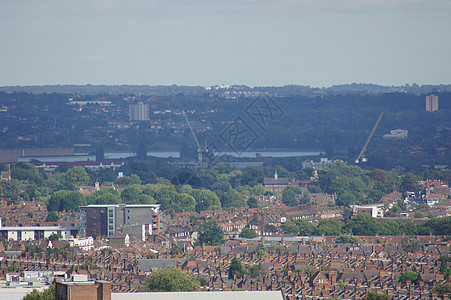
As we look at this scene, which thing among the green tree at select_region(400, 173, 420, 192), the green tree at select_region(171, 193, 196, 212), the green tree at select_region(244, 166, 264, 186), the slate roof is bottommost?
the green tree at select_region(244, 166, 264, 186)

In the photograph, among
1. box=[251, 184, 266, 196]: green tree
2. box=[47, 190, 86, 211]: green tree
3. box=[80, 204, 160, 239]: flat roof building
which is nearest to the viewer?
box=[80, 204, 160, 239]: flat roof building

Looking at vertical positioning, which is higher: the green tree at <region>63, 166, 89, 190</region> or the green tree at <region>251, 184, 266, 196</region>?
the green tree at <region>63, 166, 89, 190</region>

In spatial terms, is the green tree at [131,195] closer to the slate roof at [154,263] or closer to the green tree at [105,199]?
the green tree at [105,199]

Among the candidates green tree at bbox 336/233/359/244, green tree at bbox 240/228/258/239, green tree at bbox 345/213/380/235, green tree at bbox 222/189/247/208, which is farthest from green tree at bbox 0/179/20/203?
green tree at bbox 336/233/359/244

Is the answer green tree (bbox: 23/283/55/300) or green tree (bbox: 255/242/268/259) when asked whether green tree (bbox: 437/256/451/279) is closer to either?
green tree (bbox: 255/242/268/259)

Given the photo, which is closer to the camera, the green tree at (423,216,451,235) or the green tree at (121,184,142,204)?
the green tree at (423,216,451,235)

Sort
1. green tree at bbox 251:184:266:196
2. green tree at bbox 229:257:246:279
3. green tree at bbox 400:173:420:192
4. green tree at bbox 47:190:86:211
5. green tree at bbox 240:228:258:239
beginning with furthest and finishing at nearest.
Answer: green tree at bbox 251:184:266:196
green tree at bbox 400:173:420:192
green tree at bbox 47:190:86:211
green tree at bbox 240:228:258:239
green tree at bbox 229:257:246:279

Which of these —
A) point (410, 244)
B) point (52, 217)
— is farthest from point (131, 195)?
point (410, 244)
